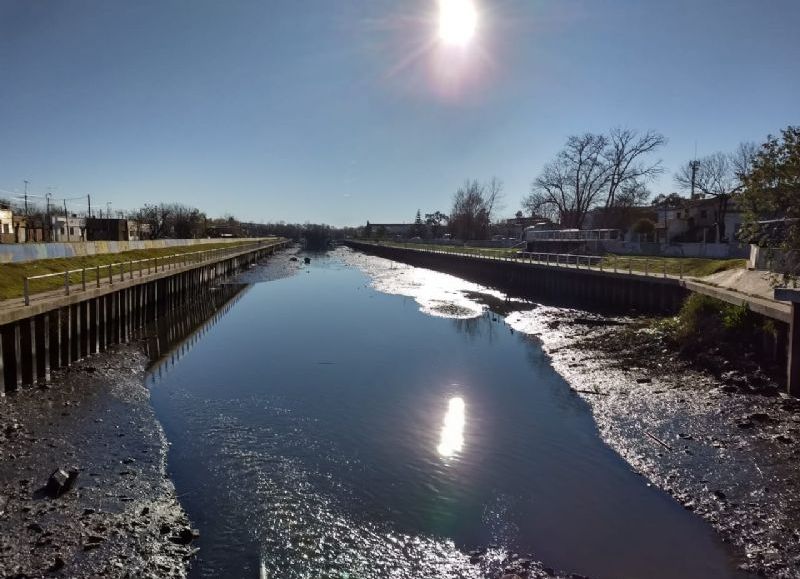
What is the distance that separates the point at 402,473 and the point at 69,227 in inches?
4251

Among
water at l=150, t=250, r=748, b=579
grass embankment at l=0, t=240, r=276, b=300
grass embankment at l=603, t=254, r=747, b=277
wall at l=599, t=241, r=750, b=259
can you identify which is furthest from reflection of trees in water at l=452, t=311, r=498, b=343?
wall at l=599, t=241, r=750, b=259

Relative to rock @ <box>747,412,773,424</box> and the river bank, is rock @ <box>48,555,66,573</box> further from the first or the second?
rock @ <box>747,412,773,424</box>

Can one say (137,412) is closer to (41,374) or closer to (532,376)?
(41,374)

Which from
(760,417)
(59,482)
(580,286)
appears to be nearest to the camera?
(59,482)

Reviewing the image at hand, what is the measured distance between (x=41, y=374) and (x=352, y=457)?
10979 millimetres

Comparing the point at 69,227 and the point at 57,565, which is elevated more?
the point at 69,227

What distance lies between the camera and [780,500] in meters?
9.57

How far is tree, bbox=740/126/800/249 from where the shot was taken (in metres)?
14.5

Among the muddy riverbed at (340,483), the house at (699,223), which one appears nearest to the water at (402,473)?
the muddy riverbed at (340,483)

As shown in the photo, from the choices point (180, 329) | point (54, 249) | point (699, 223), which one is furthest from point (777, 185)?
point (699, 223)

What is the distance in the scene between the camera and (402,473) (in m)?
11.4

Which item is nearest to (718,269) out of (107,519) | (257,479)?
(257,479)

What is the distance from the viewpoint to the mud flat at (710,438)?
8.99 m

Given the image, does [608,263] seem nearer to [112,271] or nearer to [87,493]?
[112,271]
